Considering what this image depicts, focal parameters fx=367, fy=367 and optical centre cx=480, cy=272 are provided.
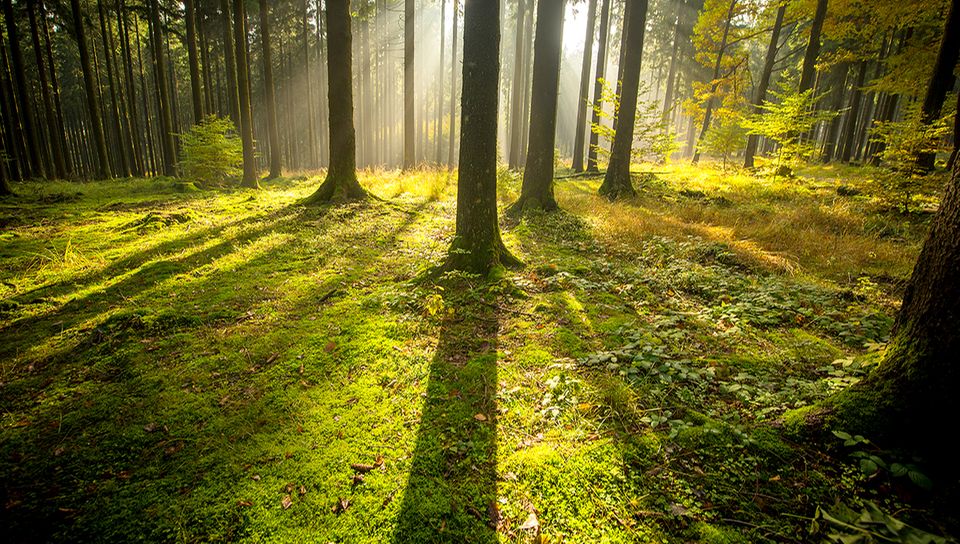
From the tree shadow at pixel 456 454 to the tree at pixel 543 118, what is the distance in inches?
279

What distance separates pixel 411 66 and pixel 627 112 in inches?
467

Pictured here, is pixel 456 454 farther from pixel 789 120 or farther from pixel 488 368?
pixel 789 120

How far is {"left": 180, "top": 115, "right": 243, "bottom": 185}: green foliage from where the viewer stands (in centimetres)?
1436

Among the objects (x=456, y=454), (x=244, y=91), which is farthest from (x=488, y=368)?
(x=244, y=91)

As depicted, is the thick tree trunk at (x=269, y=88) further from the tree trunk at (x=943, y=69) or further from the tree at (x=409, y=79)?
the tree trunk at (x=943, y=69)

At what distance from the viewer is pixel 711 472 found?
221 cm

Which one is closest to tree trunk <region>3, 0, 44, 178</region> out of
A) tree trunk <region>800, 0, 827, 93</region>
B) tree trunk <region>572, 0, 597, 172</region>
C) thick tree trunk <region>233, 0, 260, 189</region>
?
thick tree trunk <region>233, 0, 260, 189</region>

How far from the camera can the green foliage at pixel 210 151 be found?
47.1ft

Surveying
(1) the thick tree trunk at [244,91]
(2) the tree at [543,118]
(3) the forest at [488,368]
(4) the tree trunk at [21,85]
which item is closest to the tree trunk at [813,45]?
(3) the forest at [488,368]

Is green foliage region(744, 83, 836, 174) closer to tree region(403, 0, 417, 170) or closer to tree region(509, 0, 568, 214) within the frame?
tree region(509, 0, 568, 214)

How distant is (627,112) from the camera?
11875 millimetres

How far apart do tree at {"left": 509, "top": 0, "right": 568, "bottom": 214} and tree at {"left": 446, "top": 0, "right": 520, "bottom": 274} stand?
4803 millimetres

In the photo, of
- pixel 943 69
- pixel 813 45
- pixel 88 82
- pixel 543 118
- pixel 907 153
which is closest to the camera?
pixel 907 153

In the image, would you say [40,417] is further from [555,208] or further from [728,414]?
[555,208]
